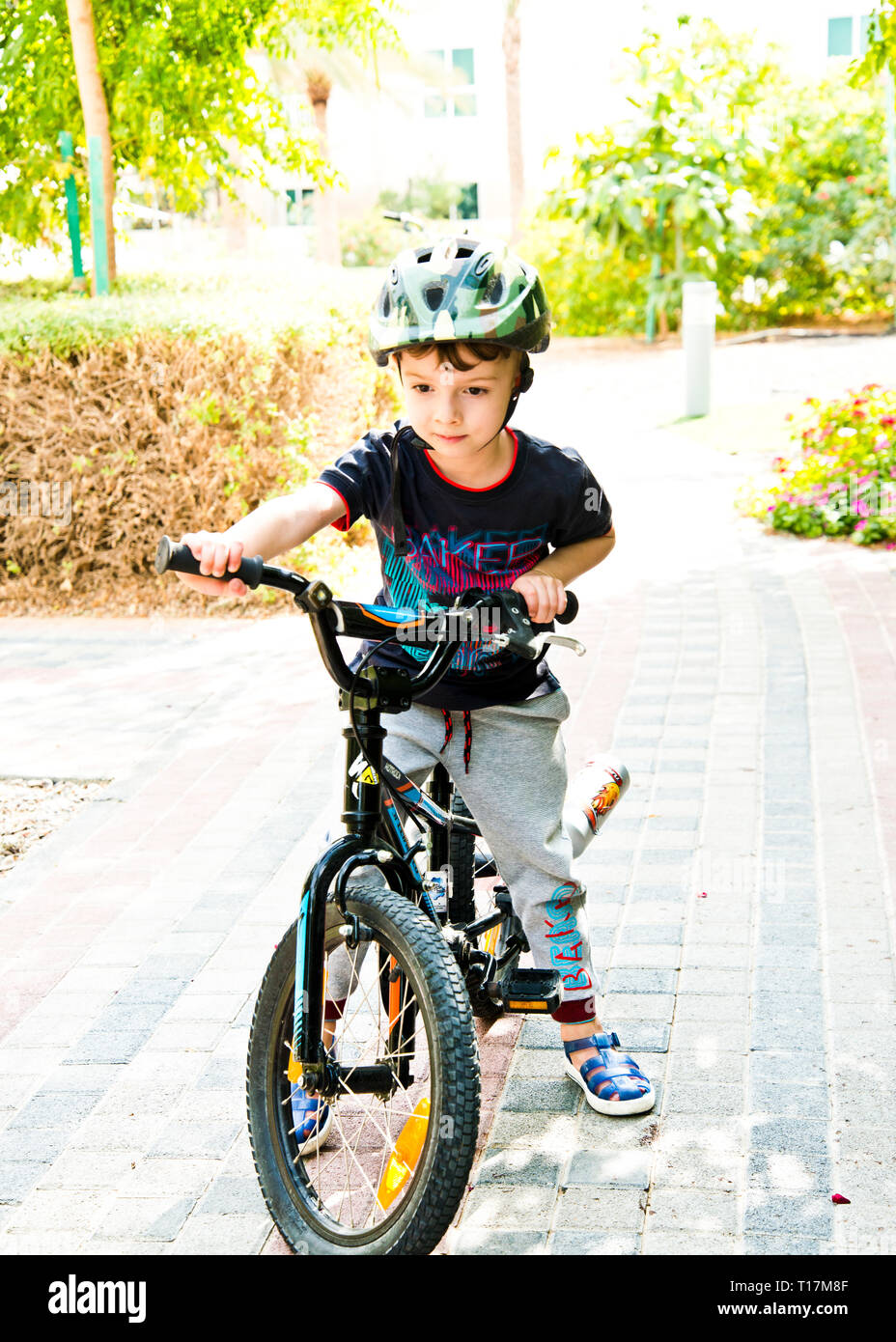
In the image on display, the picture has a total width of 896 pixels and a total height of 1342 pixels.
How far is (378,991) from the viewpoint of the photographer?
2.62 metres

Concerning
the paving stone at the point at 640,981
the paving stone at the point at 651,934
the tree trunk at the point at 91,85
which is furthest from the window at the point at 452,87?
the paving stone at the point at 640,981

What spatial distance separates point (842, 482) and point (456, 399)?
6.66 metres

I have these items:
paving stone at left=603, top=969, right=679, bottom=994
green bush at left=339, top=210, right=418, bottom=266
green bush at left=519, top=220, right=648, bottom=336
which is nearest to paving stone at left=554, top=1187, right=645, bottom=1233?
paving stone at left=603, top=969, right=679, bottom=994

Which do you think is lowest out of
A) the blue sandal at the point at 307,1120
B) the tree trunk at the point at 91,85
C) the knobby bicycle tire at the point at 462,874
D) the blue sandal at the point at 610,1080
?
the blue sandal at the point at 610,1080

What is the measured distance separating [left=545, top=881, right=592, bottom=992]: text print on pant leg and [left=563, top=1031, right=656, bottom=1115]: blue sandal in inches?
8.2

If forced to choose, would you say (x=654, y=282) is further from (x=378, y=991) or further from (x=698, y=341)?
(x=378, y=991)

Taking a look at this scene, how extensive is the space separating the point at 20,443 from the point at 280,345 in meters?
1.47

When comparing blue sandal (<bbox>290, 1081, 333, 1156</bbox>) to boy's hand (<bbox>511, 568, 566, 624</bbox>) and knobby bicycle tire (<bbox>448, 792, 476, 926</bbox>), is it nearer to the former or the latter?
knobby bicycle tire (<bbox>448, 792, 476, 926</bbox>)

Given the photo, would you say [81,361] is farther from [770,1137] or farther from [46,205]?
[770,1137]

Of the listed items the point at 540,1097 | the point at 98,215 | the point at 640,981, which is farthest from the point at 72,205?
the point at 540,1097

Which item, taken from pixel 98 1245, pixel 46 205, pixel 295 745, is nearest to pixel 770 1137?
pixel 98 1245

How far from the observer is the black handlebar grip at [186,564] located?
215 cm

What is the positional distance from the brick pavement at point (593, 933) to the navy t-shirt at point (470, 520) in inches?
38.3

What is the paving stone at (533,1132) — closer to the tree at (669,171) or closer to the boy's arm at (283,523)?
the boy's arm at (283,523)
